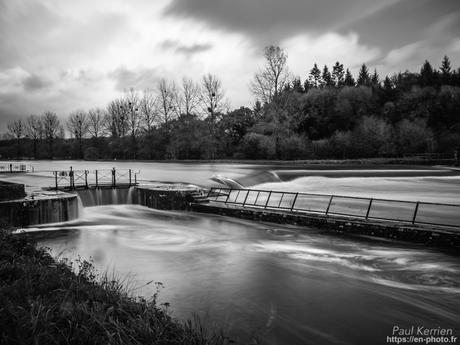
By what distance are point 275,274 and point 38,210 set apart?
12.4m

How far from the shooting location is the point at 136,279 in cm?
981

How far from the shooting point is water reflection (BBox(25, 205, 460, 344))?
6996mm

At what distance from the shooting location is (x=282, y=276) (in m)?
9.74

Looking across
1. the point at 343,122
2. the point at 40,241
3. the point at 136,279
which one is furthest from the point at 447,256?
the point at 343,122

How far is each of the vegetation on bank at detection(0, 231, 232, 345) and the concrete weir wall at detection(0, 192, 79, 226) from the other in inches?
431

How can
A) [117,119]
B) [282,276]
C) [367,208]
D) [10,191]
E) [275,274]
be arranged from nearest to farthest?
[282,276]
[275,274]
[10,191]
[367,208]
[117,119]

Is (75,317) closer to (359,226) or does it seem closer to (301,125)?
(359,226)

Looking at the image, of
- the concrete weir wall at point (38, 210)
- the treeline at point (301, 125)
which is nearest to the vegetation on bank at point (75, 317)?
the concrete weir wall at point (38, 210)

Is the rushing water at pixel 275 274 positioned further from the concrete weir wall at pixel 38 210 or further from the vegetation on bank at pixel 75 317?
the vegetation on bank at pixel 75 317

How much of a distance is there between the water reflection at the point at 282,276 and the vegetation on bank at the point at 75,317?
2.28 m

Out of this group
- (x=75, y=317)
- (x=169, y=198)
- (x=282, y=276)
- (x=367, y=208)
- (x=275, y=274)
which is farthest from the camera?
(x=169, y=198)

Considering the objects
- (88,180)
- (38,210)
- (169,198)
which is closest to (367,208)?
(169,198)

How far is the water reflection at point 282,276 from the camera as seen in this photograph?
7.00 m

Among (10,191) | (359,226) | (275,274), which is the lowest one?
(275,274)
